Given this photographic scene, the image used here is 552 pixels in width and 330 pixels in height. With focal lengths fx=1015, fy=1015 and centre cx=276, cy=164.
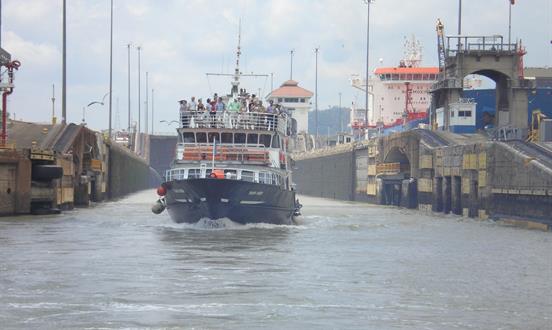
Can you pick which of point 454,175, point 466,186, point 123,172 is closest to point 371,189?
point 454,175

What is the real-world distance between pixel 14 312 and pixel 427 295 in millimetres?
11306

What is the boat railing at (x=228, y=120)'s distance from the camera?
52.1m

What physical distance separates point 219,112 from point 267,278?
22.1 meters

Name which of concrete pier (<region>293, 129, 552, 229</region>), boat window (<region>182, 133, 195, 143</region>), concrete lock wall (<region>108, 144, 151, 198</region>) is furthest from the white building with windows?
boat window (<region>182, 133, 195, 143</region>)

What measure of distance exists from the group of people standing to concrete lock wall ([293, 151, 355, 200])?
2007 inches

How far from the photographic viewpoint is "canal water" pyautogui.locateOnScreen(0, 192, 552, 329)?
80.2 ft

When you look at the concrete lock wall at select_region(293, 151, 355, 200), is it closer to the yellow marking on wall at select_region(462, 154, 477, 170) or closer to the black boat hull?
the yellow marking on wall at select_region(462, 154, 477, 170)

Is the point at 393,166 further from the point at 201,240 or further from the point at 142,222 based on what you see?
the point at 201,240

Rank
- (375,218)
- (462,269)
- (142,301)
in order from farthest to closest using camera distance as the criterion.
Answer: (375,218)
(462,269)
(142,301)

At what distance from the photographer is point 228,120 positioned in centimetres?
5225

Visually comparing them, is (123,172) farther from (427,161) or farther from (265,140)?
(265,140)

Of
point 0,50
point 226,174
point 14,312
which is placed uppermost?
point 0,50

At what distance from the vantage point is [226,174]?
49125 millimetres

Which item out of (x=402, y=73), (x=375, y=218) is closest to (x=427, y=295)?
(x=375, y=218)
